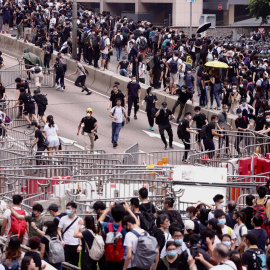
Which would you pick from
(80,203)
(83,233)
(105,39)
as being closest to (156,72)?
(105,39)

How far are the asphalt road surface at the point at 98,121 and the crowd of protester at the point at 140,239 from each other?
11612 millimetres

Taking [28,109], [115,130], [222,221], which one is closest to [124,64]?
[28,109]

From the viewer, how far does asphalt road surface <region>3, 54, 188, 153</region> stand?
25.1 metres

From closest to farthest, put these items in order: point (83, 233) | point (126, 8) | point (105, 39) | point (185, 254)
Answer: point (185, 254) < point (83, 233) < point (105, 39) < point (126, 8)

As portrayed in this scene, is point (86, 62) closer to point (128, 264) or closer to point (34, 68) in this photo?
point (34, 68)

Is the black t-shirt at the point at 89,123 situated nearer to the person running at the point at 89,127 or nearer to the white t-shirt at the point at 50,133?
the person running at the point at 89,127

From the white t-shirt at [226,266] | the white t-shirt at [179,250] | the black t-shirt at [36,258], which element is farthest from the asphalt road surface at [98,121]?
the white t-shirt at [226,266]

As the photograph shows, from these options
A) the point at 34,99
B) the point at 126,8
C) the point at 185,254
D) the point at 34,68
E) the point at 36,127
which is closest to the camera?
the point at 185,254

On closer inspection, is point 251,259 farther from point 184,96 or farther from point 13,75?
point 13,75

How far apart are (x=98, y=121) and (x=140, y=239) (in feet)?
55.3

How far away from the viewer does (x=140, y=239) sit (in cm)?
1098

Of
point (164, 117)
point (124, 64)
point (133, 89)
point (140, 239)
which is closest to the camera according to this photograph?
point (140, 239)

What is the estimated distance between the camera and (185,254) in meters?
10.9

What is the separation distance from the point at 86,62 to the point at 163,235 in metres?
22.6
